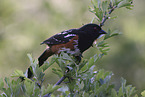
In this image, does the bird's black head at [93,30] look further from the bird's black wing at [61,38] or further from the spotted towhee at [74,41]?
the bird's black wing at [61,38]

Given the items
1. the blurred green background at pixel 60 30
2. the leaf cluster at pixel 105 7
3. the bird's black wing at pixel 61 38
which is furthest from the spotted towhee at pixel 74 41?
the blurred green background at pixel 60 30

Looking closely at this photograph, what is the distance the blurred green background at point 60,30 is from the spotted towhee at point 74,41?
10.8 ft

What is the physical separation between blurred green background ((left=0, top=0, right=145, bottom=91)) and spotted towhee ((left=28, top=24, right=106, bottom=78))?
10.8 feet

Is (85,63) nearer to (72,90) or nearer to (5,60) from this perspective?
(72,90)

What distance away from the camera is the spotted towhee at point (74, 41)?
2668 millimetres

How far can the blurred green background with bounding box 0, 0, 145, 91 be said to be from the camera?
6488mm

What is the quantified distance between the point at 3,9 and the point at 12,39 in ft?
4.59

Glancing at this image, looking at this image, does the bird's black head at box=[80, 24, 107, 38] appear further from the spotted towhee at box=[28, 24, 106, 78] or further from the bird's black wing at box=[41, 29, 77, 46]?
the bird's black wing at box=[41, 29, 77, 46]

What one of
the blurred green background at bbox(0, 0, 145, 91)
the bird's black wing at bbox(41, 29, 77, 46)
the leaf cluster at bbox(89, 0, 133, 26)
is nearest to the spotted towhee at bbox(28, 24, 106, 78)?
the bird's black wing at bbox(41, 29, 77, 46)

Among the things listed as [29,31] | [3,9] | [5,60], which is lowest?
[5,60]

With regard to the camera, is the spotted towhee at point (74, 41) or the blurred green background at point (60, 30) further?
the blurred green background at point (60, 30)

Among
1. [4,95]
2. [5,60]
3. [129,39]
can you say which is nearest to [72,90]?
[4,95]

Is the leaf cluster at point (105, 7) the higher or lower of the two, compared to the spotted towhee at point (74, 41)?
higher

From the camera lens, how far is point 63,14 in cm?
718
